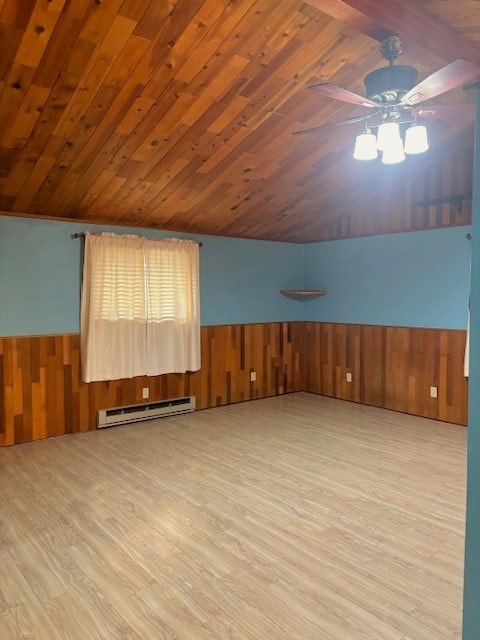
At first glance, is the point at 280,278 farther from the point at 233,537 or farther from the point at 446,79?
the point at 446,79

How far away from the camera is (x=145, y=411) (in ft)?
17.4

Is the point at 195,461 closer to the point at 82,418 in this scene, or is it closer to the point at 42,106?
the point at 82,418

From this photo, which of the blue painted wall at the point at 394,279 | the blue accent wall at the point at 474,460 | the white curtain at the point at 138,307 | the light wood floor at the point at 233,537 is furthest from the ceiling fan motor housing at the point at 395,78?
the white curtain at the point at 138,307

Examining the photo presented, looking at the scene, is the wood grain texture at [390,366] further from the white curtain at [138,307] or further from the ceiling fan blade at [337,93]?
the ceiling fan blade at [337,93]

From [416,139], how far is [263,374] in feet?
13.6

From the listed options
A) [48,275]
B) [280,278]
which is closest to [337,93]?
[48,275]

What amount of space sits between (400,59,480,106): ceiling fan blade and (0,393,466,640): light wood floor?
8.06ft

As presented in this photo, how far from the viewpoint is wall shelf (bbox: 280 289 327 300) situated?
6477 mm

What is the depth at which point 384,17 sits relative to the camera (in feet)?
6.44

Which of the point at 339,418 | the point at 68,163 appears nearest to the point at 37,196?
the point at 68,163

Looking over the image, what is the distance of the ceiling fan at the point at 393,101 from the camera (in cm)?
250

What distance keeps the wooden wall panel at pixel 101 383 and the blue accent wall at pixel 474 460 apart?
4.17 metres

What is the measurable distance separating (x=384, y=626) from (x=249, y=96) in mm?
3293

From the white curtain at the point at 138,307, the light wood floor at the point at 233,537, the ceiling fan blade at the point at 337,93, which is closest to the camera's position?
the light wood floor at the point at 233,537
